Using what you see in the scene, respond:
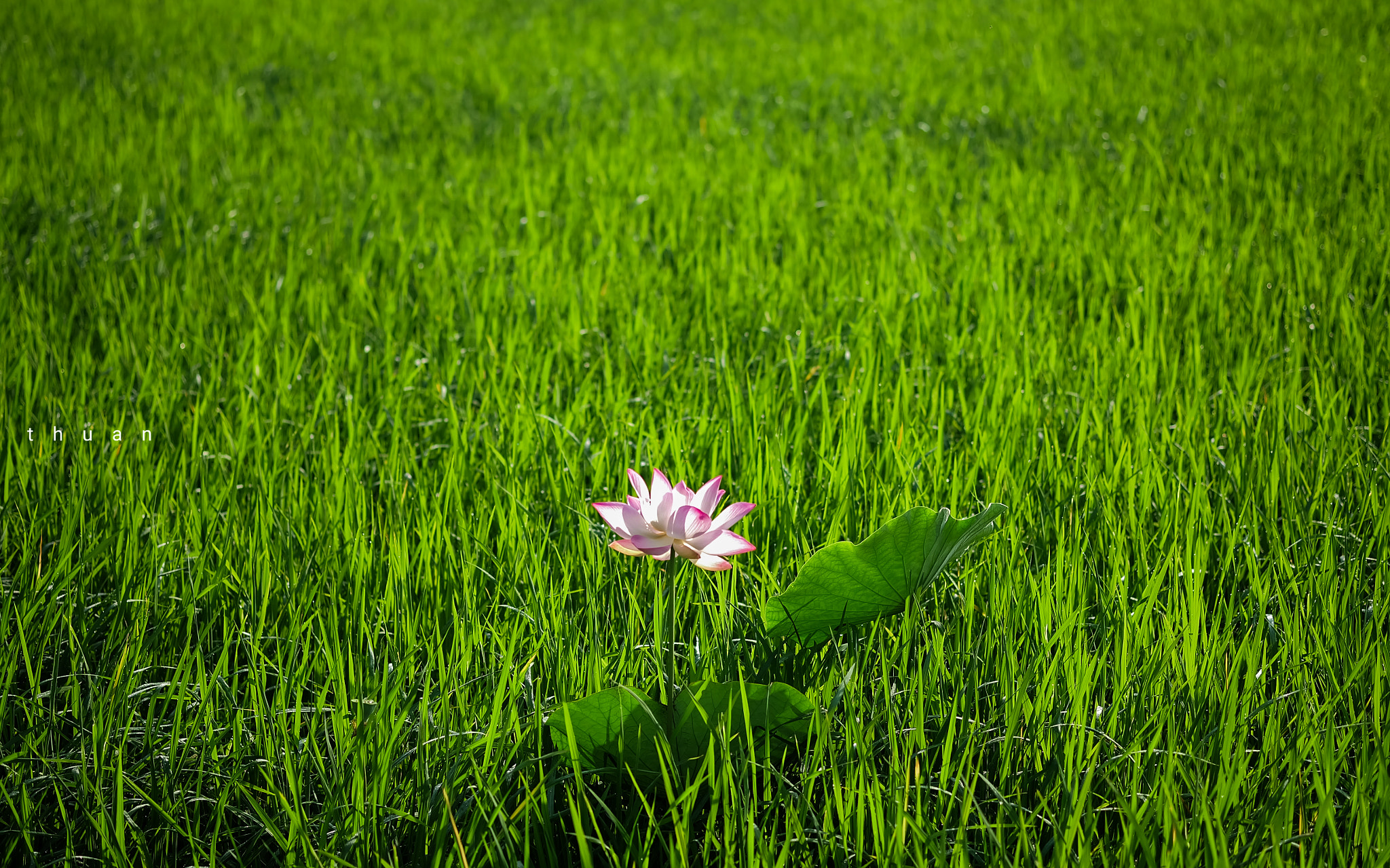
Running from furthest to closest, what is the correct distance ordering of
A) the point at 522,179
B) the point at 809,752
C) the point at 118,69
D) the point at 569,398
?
1. the point at 118,69
2. the point at 522,179
3. the point at 569,398
4. the point at 809,752

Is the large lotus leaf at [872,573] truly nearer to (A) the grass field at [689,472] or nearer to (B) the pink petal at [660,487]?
(A) the grass field at [689,472]

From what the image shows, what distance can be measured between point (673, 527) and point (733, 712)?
24 cm

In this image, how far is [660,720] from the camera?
97 centimetres

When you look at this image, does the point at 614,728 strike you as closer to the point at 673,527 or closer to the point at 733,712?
the point at 733,712

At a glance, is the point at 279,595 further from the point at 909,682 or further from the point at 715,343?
the point at 715,343

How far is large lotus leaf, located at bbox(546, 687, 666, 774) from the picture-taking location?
92 cm

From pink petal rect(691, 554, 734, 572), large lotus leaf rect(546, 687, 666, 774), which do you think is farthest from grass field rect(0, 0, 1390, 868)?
pink petal rect(691, 554, 734, 572)

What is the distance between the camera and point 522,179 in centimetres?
323

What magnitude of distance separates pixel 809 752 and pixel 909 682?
0.58 ft

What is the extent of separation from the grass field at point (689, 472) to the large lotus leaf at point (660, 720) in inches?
1.7

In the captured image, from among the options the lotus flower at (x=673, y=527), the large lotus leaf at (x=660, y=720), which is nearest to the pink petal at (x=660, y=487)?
the lotus flower at (x=673, y=527)

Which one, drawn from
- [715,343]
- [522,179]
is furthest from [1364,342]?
[522,179]

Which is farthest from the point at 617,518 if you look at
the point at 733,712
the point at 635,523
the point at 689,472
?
the point at 689,472

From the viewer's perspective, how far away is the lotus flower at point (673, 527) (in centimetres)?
83
